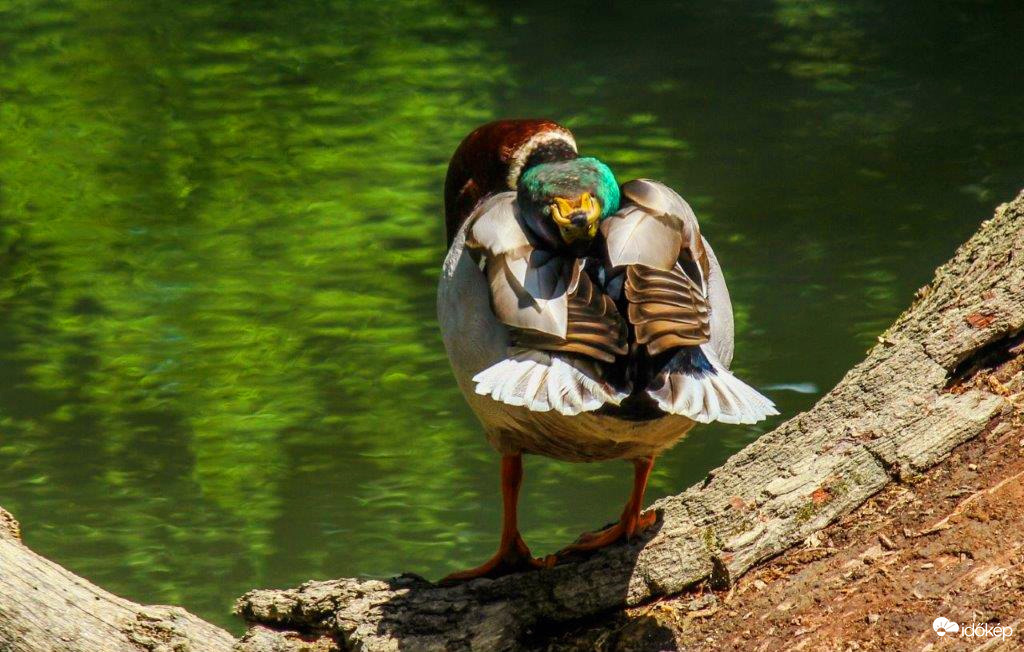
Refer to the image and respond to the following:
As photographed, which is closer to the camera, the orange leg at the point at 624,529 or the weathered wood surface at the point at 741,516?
the weathered wood surface at the point at 741,516

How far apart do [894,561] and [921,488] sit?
218 mm

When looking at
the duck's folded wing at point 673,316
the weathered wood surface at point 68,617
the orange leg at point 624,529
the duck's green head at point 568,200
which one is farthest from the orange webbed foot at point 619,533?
the weathered wood surface at point 68,617

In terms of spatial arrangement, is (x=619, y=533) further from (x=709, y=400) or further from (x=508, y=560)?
(x=709, y=400)

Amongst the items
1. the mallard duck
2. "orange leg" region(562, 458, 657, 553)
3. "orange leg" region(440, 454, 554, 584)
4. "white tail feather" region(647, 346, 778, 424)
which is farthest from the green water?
"white tail feather" region(647, 346, 778, 424)

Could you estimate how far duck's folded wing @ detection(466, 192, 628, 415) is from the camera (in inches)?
105

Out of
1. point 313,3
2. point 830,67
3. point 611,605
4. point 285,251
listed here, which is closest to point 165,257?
point 285,251

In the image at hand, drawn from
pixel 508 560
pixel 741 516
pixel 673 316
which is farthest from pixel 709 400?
pixel 508 560

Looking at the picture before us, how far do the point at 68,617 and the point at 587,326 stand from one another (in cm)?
114

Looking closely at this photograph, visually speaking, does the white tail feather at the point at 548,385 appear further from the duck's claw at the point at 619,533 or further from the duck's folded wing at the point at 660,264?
the duck's claw at the point at 619,533

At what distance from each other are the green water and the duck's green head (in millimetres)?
2708

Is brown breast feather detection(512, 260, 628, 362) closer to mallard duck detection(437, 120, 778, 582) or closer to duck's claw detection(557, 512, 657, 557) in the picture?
Result: mallard duck detection(437, 120, 778, 582)

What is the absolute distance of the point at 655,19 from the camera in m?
10.1

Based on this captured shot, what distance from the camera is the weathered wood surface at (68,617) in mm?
2572

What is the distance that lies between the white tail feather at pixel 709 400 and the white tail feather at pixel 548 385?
0.09 metres
